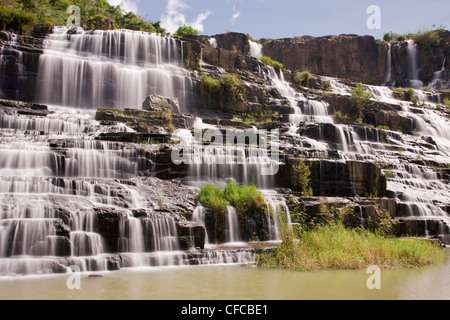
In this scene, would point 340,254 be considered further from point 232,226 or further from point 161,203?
point 161,203

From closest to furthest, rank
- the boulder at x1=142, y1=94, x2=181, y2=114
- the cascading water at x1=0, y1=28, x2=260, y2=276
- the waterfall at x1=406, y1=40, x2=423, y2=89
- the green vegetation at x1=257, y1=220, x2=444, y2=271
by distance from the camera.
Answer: the cascading water at x1=0, y1=28, x2=260, y2=276, the green vegetation at x1=257, y1=220, x2=444, y2=271, the boulder at x1=142, y1=94, x2=181, y2=114, the waterfall at x1=406, y1=40, x2=423, y2=89

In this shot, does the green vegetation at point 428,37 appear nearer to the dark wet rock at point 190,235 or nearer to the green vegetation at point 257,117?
the green vegetation at point 257,117

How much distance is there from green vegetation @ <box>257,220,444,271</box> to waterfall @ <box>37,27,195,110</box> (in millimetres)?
13982

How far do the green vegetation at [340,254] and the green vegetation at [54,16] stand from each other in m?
19.1

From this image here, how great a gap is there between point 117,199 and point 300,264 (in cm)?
467

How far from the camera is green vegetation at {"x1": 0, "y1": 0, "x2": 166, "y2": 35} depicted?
20.6 metres

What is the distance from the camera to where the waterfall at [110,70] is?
19250 mm

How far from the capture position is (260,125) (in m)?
19.4

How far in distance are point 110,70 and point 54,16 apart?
8018mm

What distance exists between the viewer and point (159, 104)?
1827 cm

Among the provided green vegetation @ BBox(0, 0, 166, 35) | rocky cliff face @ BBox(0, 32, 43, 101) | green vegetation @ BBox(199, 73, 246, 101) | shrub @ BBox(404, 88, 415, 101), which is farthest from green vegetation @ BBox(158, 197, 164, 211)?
shrub @ BBox(404, 88, 415, 101)

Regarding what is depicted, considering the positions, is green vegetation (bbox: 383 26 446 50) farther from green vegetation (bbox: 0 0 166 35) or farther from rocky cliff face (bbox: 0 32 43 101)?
rocky cliff face (bbox: 0 32 43 101)

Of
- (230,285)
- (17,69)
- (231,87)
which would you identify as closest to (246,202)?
(230,285)

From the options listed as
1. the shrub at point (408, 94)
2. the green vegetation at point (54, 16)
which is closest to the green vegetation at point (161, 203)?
the green vegetation at point (54, 16)
